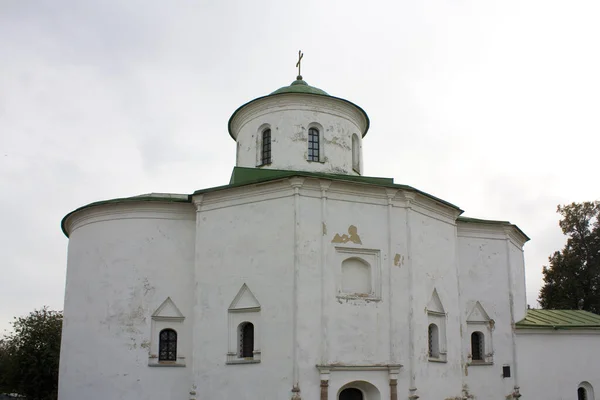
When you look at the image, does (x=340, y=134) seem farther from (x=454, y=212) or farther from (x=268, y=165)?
(x=454, y=212)

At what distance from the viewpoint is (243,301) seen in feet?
49.0

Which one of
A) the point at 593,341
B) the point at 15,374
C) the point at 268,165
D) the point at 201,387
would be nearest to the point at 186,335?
the point at 201,387

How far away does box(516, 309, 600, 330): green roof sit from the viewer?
19.7m

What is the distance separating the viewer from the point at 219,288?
1528 centimetres

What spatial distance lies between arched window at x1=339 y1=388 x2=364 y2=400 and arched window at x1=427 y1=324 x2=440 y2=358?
2.42m

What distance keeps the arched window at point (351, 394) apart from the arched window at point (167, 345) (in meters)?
4.90

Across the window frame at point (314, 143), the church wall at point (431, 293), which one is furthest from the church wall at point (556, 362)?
the window frame at point (314, 143)

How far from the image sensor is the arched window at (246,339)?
1486 centimetres

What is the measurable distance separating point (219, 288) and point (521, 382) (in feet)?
33.9

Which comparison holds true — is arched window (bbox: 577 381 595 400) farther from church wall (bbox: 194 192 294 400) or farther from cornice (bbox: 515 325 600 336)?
church wall (bbox: 194 192 294 400)

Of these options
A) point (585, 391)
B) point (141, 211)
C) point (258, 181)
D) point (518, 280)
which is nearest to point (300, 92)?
point (258, 181)

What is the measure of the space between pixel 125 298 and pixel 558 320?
1452 centimetres

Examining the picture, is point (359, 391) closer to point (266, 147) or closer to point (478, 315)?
point (478, 315)

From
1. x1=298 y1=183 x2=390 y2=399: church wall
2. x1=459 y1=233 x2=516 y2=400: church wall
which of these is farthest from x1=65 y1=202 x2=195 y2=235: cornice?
x1=459 y1=233 x2=516 y2=400: church wall
